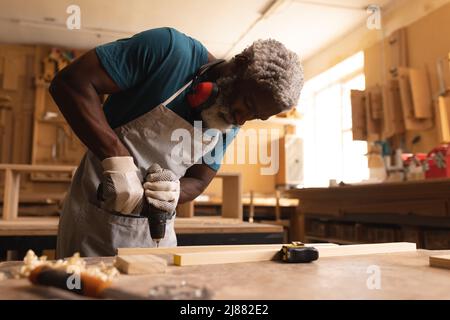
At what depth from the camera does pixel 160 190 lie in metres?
1.29

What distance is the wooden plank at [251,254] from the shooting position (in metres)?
0.97

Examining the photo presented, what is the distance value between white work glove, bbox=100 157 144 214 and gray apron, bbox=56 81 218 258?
0.18 metres

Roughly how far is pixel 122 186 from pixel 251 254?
1.53 feet

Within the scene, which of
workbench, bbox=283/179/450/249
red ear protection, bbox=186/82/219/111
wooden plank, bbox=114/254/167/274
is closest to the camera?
wooden plank, bbox=114/254/167/274

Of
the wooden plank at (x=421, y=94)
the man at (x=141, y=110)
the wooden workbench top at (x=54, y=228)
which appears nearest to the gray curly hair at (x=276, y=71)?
the man at (x=141, y=110)

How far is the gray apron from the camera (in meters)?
1.54

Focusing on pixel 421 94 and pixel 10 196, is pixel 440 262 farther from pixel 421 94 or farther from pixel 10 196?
pixel 421 94

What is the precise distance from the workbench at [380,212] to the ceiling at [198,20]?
2.29 metres

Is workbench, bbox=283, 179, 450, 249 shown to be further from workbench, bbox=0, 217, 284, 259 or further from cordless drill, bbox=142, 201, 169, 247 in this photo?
cordless drill, bbox=142, 201, 169, 247

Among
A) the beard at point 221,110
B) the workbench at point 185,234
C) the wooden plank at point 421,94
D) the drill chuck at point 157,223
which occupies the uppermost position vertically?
the wooden plank at point 421,94

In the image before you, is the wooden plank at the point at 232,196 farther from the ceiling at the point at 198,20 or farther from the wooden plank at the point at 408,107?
the ceiling at the point at 198,20

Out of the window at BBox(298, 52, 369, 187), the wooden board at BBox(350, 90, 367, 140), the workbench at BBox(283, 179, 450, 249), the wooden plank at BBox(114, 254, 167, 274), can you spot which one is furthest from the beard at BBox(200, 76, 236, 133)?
the window at BBox(298, 52, 369, 187)

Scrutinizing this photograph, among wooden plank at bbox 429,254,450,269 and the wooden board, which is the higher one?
the wooden board
